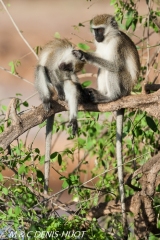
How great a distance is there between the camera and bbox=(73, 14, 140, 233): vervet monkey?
6.80m

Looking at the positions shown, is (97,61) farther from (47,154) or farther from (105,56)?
(47,154)

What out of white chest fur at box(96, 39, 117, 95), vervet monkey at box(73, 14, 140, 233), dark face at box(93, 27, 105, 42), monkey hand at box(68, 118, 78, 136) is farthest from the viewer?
dark face at box(93, 27, 105, 42)

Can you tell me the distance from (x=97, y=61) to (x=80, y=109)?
0.71 m

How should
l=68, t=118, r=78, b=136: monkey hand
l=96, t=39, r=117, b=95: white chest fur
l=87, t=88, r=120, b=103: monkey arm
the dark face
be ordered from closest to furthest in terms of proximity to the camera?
l=68, t=118, r=78, b=136: monkey hand, l=87, t=88, r=120, b=103: monkey arm, l=96, t=39, r=117, b=95: white chest fur, the dark face

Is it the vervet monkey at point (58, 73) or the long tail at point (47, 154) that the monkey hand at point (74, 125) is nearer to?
the vervet monkey at point (58, 73)

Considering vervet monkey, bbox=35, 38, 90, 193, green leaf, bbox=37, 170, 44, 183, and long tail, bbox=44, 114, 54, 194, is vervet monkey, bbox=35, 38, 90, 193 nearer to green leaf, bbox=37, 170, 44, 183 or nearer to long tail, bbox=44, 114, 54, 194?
long tail, bbox=44, 114, 54, 194

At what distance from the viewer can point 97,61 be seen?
678 cm

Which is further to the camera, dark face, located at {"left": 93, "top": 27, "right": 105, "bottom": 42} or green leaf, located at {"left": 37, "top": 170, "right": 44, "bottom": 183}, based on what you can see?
dark face, located at {"left": 93, "top": 27, "right": 105, "bottom": 42}

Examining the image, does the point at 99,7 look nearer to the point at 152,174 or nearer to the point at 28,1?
the point at 28,1

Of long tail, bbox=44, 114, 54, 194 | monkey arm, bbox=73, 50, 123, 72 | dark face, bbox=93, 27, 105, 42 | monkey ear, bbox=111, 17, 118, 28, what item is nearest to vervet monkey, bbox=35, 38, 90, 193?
long tail, bbox=44, 114, 54, 194

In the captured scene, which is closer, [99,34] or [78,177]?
[78,177]

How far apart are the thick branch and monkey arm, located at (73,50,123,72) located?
545mm

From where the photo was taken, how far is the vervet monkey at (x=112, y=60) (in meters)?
6.80

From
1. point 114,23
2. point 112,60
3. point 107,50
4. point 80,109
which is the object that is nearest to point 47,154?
point 80,109
